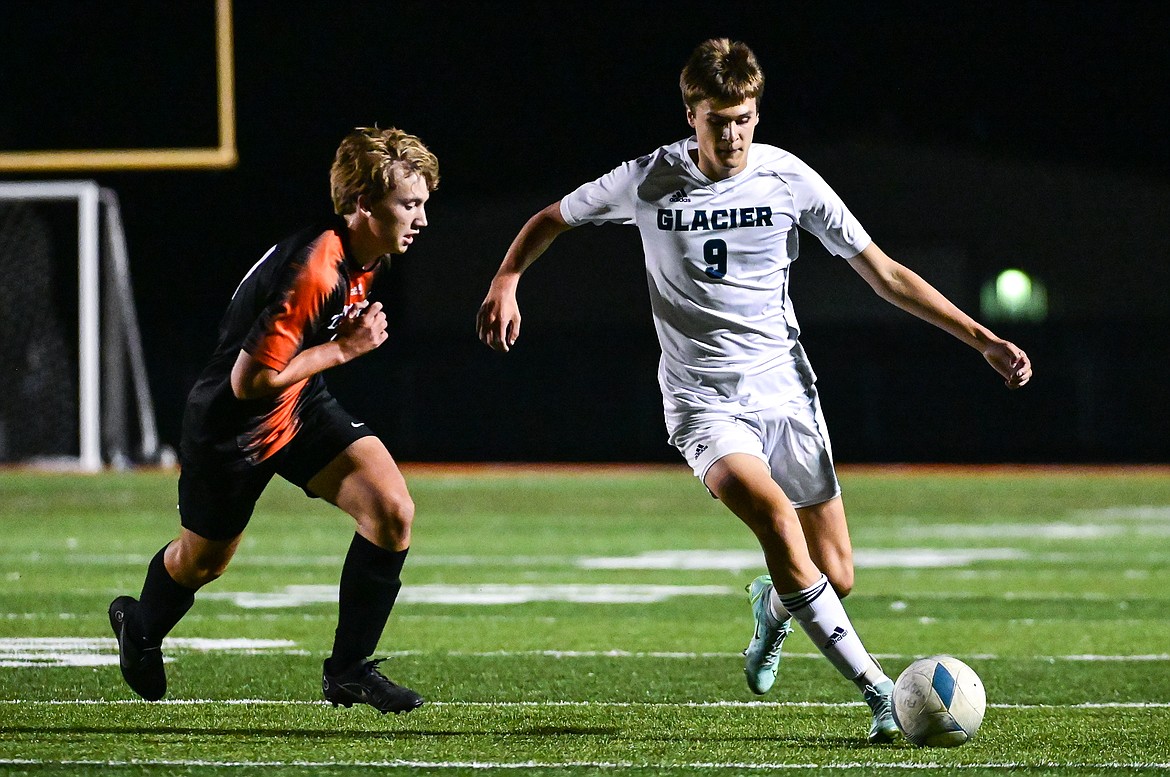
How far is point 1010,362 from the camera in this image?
5527mm

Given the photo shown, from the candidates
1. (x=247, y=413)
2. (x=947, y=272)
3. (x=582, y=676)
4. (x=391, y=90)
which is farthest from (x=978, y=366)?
(x=247, y=413)

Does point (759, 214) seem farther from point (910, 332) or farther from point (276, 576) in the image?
point (910, 332)

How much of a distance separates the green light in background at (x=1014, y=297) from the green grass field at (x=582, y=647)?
1503 cm

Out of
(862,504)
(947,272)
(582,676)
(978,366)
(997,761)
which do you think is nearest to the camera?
(997,761)

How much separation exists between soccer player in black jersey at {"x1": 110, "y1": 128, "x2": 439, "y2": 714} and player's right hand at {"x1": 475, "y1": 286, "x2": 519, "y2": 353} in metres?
0.33

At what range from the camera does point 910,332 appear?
28.9m

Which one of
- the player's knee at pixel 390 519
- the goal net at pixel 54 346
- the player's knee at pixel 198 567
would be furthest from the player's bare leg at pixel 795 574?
the goal net at pixel 54 346

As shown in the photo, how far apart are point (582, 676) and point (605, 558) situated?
5717mm

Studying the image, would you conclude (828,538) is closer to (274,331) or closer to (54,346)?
(274,331)

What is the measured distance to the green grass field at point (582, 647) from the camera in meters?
5.23

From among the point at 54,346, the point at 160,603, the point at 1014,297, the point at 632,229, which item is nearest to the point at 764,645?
the point at 160,603

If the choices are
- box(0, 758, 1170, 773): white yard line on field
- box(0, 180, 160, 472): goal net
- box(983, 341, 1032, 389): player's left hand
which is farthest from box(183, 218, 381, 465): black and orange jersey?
box(0, 180, 160, 472): goal net

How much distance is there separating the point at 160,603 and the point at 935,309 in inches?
104

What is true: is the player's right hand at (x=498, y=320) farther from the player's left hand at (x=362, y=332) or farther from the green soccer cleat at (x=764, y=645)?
the green soccer cleat at (x=764, y=645)
